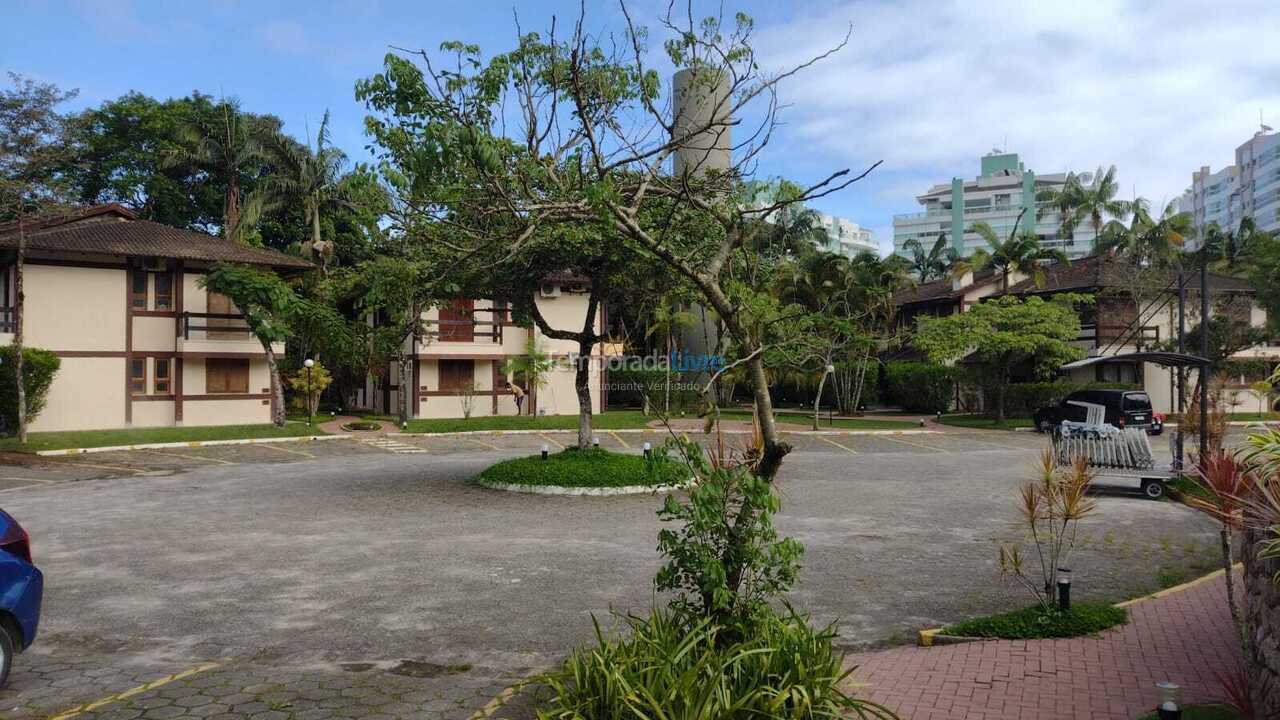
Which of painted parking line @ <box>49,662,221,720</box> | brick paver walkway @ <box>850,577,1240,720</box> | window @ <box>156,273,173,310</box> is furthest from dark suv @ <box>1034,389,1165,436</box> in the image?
window @ <box>156,273,173,310</box>

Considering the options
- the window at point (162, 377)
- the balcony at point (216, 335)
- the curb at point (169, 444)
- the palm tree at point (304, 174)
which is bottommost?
the curb at point (169, 444)

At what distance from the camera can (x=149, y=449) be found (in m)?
24.3

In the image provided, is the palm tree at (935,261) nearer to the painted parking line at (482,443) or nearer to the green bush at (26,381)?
the painted parking line at (482,443)

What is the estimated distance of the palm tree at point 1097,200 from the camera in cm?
5191

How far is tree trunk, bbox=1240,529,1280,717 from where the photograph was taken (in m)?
4.75

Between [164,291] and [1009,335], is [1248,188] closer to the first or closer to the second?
[1009,335]

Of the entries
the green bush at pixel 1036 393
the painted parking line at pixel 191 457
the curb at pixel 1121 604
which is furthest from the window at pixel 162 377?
the green bush at pixel 1036 393

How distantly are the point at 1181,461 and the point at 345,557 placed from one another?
609 inches

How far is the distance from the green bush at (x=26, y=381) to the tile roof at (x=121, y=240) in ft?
11.8

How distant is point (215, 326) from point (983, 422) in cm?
3111

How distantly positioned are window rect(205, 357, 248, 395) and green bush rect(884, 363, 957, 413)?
3032 cm

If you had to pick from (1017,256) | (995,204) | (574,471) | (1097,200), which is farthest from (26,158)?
(995,204)

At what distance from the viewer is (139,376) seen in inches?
1208

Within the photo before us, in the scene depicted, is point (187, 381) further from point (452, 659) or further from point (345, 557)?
point (452, 659)
